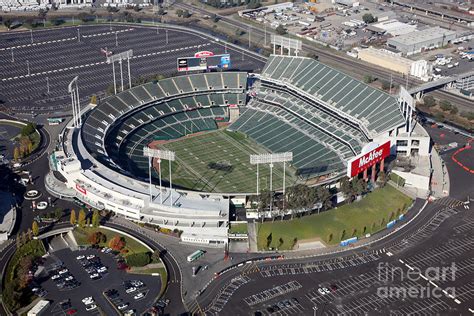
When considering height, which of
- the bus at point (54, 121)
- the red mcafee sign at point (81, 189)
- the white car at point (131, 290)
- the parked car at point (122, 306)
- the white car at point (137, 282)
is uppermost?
the bus at point (54, 121)

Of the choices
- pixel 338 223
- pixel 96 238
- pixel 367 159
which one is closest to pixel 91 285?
pixel 96 238

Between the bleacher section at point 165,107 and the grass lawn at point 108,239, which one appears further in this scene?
the bleacher section at point 165,107

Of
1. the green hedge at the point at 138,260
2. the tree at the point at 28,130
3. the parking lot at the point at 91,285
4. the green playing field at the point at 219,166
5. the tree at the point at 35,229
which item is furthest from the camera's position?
the tree at the point at 28,130

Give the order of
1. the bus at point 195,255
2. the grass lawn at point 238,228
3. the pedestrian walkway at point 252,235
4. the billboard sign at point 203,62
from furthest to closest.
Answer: the billboard sign at point 203,62
the grass lawn at point 238,228
the pedestrian walkway at point 252,235
the bus at point 195,255

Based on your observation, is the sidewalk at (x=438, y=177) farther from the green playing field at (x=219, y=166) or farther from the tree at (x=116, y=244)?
the tree at (x=116, y=244)

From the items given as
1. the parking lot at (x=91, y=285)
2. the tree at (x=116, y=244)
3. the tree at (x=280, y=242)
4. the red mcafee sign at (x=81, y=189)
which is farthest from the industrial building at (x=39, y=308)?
the tree at (x=280, y=242)

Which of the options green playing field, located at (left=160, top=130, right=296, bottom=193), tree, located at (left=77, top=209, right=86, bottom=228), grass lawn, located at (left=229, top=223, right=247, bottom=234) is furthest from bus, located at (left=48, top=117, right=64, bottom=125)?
grass lawn, located at (left=229, top=223, right=247, bottom=234)
